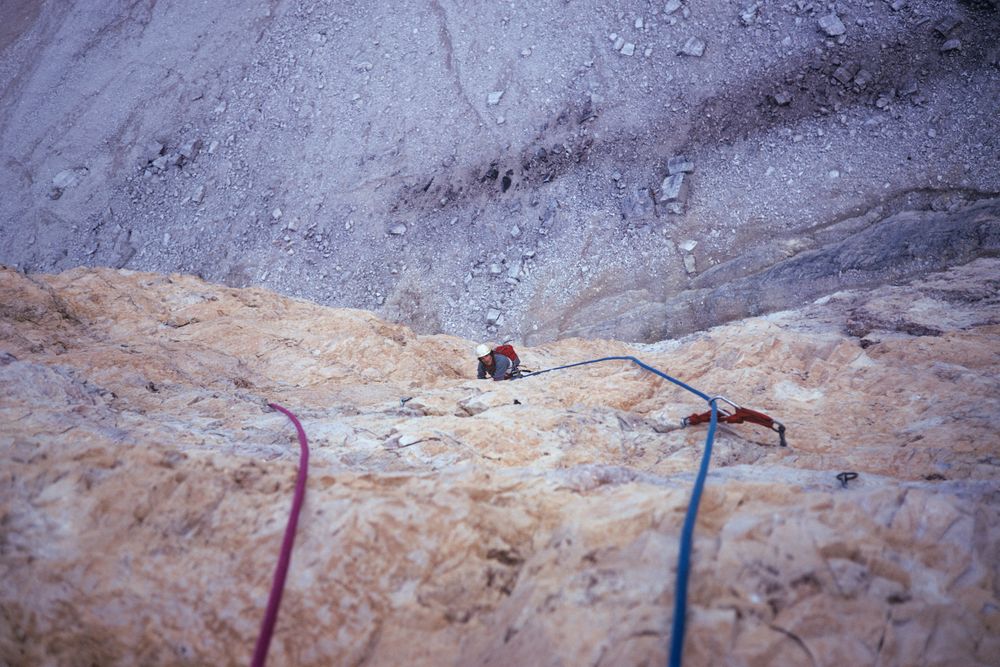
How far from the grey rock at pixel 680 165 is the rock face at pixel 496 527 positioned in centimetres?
446

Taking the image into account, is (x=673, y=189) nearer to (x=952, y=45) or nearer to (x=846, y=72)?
(x=846, y=72)

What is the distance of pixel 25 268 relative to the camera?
1016cm

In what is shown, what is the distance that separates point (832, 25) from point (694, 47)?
1773 millimetres

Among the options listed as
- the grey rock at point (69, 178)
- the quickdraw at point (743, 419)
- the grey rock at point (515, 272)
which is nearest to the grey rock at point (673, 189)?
the grey rock at point (515, 272)

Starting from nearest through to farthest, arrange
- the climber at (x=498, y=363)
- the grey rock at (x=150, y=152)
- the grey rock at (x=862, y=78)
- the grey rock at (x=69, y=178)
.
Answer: the climber at (x=498, y=363) → the grey rock at (x=862, y=78) → the grey rock at (x=150, y=152) → the grey rock at (x=69, y=178)

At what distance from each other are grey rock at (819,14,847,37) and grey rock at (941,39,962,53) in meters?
1.18

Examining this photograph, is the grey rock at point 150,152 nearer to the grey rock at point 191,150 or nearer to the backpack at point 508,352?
the grey rock at point 191,150

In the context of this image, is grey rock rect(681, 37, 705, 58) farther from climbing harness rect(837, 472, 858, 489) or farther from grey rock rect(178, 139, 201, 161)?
grey rock rect(178, 139, 201, 161)

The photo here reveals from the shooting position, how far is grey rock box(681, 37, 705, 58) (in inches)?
310

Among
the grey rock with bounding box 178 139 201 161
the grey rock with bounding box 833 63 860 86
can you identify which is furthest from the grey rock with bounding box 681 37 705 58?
the grey rock with bounding box 178 139 201 161

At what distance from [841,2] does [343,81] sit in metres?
8.02

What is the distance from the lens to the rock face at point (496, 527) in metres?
1.70

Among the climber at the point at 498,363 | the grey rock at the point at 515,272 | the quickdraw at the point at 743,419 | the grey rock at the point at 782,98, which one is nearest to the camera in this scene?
the quickdraw at the point at 743,419

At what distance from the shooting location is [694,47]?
Result: 7.90m
